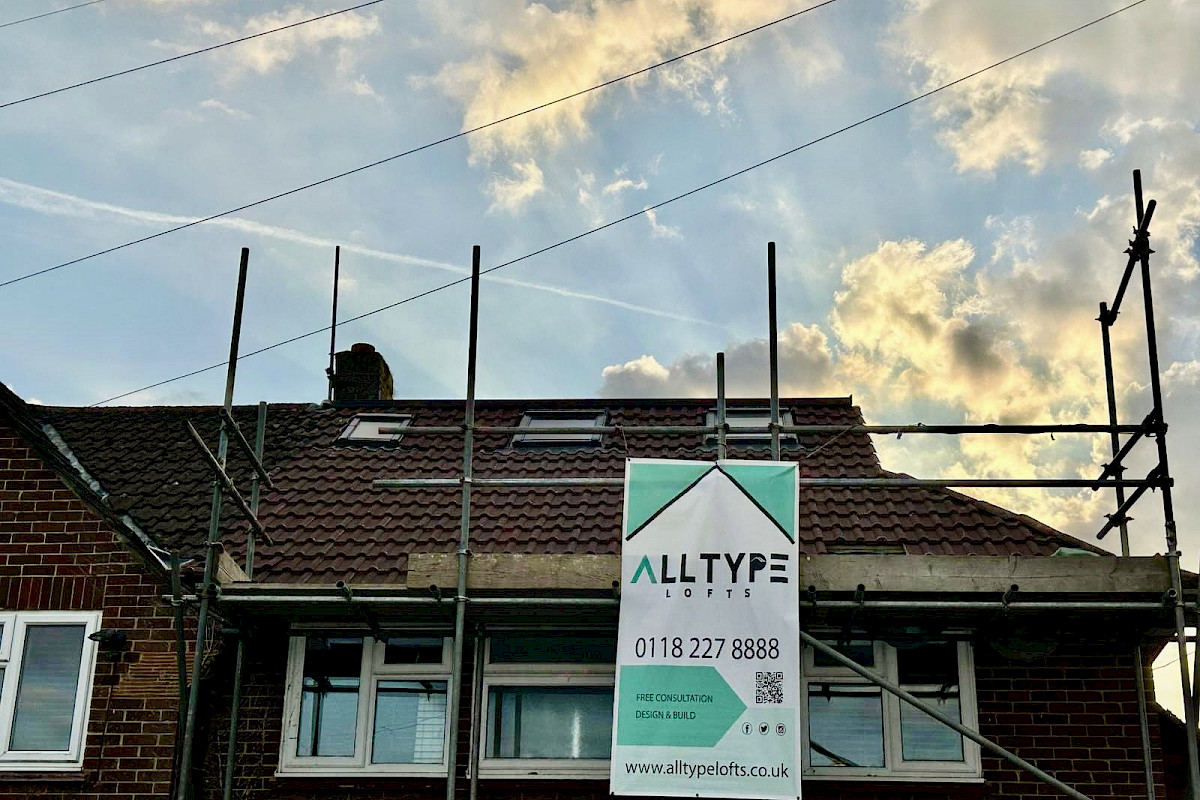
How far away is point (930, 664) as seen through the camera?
11586 millimetres

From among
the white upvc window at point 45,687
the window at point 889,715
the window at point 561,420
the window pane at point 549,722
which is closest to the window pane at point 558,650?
the window pane at point 549,722

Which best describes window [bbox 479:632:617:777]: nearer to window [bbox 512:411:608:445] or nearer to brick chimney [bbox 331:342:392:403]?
window [bbox 512:411:608:445]

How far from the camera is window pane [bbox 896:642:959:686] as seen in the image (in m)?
11.5

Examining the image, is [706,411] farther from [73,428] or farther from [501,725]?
[73,428]

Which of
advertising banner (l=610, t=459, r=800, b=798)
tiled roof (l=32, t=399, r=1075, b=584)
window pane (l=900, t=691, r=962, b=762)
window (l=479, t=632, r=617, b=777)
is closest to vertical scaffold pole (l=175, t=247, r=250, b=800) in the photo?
tiled roof (l=32, t=399, r=1075, b=584)

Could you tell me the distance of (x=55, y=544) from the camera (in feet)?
38.8

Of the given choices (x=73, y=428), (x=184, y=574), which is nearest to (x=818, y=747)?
(x=184, y=574)

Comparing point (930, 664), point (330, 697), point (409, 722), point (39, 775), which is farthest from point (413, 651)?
point (930, 664)

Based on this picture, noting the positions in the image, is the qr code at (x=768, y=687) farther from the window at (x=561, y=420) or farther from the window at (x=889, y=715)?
the window at (x=561, y=420)

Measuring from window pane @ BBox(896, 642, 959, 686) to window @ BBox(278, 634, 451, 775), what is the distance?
391 centimetres

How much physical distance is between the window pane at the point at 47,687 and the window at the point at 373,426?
4.42m

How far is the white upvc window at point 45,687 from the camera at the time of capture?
11227mm

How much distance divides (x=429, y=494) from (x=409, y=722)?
2.74 meters

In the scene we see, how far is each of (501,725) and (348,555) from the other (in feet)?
7.16
